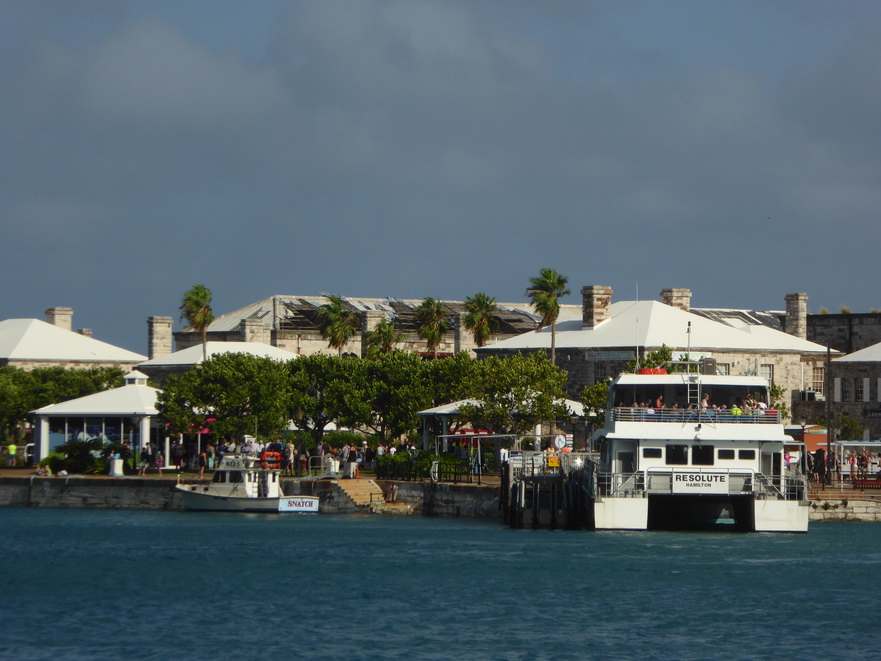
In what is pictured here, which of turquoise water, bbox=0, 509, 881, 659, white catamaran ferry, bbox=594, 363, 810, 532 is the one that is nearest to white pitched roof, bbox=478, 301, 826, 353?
turquoise water, bbox=0, 509, 881, 659

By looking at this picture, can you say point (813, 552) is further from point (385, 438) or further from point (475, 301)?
point (475, 301)

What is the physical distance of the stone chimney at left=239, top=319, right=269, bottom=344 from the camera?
287 ft

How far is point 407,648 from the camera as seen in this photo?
3002cm

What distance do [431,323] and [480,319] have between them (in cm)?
352

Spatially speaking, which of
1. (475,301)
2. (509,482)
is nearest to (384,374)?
(509,482)

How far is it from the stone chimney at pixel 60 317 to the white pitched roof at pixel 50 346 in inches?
198

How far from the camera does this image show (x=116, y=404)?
63.0 metres

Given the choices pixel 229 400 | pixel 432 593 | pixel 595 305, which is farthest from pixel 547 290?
pixel 432 593

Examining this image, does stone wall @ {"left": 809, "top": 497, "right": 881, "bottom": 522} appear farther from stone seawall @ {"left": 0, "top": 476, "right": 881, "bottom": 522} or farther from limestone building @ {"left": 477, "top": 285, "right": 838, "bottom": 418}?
limestone building @ {"left": 477, "top": 285, "right": 838, "bottom": 418}

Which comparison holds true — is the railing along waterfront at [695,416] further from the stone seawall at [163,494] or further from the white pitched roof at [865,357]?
the white pitched roof at [865,357]

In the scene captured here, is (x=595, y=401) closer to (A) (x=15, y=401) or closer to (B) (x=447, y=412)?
(B) (x=447, y=412)

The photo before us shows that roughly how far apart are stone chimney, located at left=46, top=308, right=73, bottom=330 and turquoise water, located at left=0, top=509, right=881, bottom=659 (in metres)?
47.7

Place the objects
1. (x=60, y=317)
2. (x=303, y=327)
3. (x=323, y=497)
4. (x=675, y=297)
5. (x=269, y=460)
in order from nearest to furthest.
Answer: (x=269, y=460), (x=323, y=497), (x=675, y=297), (x=303, y=327), (x=60, y=317)

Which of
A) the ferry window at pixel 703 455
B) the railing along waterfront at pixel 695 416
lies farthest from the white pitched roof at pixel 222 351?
the ferry window at pixel 703 455
